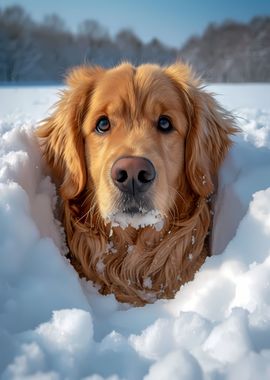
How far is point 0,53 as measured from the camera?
168 ft

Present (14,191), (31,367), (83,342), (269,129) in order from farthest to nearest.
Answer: (269,129)
(14,191)
(83,342)
(31,367)

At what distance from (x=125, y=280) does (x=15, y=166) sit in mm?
1213

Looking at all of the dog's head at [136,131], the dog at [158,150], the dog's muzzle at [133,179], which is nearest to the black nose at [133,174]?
the dog's muzzle at [133,179]

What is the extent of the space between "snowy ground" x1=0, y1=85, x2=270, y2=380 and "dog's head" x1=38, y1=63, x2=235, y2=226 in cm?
29

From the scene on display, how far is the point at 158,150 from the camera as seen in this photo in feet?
10.1

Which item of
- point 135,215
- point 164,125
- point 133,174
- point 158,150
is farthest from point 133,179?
point 164,125

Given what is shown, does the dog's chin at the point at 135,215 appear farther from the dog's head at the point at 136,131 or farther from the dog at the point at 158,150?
the dog at the point at 158,150

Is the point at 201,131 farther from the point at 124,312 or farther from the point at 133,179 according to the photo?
the point at 124,312

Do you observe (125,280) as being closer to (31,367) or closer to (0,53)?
Result: (31,367)

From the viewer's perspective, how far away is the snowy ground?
166cm

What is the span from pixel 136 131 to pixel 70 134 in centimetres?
56

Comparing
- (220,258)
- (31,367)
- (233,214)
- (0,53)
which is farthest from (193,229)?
(0,53)

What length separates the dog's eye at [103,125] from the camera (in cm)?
328

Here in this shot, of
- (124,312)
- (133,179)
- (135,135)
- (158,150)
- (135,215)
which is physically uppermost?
(135,135)
